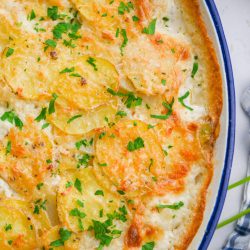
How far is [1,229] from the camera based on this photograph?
11.8 ft

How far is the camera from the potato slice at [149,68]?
3.74 meters

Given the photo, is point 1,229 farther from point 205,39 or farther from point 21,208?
point 205,39

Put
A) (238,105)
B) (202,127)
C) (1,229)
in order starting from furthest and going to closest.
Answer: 1. (238,105)
2. (202,127)
3. (1,229)

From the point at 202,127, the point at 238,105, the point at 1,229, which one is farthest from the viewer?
the point at 238,105

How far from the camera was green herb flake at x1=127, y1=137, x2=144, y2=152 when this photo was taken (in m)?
3.71

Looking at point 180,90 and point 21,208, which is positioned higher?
point 180,90

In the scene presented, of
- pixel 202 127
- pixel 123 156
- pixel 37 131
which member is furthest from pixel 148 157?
pixel 37 131

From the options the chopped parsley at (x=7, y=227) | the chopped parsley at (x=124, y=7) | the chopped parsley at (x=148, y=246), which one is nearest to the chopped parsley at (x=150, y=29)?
the chopped parsley at (x=124, y=7)

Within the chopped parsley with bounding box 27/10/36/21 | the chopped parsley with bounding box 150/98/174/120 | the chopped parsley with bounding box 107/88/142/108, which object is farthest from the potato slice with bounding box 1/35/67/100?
the chopped parsley with bounding box 150/98/174/120

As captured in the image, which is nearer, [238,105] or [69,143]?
[69,143]

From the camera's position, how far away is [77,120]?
147 inches

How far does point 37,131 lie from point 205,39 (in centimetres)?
127

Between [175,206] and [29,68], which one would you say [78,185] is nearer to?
[175,206]

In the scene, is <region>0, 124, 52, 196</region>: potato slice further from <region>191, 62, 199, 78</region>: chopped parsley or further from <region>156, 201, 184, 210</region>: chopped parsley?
<region>191, 62, 199, 78</region>: chopped parsley
